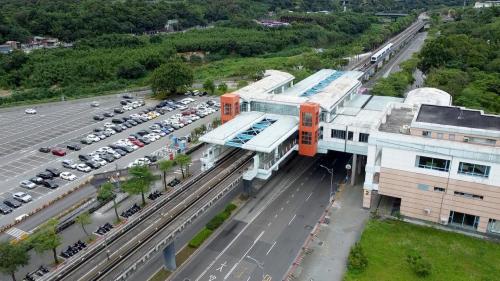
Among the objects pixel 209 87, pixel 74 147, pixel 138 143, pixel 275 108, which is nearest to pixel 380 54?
pixel 209 87

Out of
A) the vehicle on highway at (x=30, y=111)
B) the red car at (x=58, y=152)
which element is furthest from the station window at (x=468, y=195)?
the vehicle on highway at (x=30, y=111)

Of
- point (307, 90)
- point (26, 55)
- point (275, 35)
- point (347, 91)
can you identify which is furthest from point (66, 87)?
point (275, 35)

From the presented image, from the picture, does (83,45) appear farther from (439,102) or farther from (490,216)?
(490,216)

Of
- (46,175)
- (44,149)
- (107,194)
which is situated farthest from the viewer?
(44,149)

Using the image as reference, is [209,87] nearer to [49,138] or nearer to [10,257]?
[49,138]

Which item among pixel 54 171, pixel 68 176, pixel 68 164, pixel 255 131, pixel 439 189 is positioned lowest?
pixel 68 176

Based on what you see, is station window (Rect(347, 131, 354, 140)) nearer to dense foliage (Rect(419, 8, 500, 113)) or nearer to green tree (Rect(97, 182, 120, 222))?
dense foliage (Rect(419, 8, 500, 113))

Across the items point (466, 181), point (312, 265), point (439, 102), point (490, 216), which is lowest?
point (312, 265)
